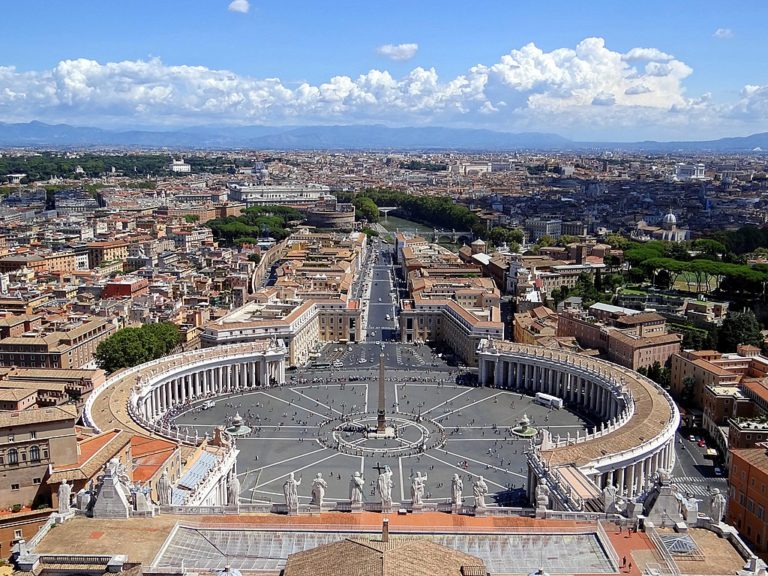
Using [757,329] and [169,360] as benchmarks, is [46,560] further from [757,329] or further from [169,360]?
[757,329]

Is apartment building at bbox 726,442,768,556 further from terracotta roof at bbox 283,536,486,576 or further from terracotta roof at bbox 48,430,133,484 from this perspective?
terracotta roof at bbox 48,430,133,484

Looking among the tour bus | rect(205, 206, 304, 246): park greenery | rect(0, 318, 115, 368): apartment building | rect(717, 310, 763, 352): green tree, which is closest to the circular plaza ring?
the tour bus

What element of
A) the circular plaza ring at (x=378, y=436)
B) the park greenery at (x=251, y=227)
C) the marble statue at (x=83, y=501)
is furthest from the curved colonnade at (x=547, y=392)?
the park greenery at (x=251, y=227)

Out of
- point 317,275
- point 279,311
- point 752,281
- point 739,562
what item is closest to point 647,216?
point 752,281

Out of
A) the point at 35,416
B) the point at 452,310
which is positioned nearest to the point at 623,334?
the point at 452,310

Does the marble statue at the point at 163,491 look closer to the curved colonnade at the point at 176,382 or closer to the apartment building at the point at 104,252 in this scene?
the curved colonnade at the point at 176,382

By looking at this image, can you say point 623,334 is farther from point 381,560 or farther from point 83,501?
point 381,560
